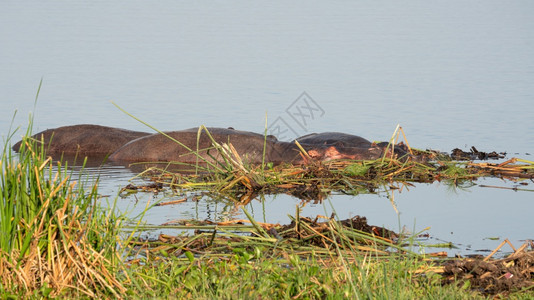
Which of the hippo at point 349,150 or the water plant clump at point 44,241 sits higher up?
the hippo at point 349,150

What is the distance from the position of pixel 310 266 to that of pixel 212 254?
2.94 ft

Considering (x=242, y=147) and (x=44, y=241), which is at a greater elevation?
(x=242, y=147)

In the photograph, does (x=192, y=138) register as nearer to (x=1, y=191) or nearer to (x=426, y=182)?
(x=426, y=182)

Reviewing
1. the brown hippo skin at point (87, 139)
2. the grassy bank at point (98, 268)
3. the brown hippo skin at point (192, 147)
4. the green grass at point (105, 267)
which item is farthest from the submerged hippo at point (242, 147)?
the grassy bank at point (98, 268)

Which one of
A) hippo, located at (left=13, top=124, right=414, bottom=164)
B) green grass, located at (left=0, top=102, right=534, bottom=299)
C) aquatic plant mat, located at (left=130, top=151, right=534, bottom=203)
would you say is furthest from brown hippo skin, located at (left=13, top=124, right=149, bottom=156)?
green grass, located at (left=0, top=102, right=534, bottom=299)

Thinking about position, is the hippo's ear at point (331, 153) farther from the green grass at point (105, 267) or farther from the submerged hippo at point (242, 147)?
the green grass at point (105, 267)

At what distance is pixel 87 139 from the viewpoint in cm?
1506

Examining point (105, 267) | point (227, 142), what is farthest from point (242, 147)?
point (105, 267)

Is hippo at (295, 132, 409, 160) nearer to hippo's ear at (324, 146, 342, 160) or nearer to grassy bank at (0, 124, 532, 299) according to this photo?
hippo's ear at (324, 146, 342, 160)

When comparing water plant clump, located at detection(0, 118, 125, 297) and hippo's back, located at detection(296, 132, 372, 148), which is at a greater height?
hippo's back, located at detection(296, 132, 372, 148)

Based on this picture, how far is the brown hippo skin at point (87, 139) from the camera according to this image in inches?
583

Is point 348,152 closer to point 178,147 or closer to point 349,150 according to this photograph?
point 349,150

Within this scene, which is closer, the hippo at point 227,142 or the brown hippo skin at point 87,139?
the hippo at point 227,142

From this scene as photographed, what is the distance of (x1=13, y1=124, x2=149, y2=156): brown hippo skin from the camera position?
14.8 m
